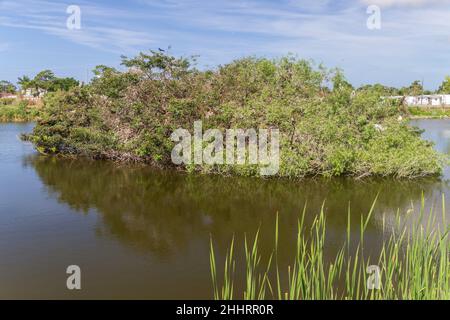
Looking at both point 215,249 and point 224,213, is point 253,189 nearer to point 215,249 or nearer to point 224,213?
point 224,213

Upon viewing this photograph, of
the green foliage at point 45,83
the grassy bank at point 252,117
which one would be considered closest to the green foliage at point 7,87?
the green foliage at point 45,83

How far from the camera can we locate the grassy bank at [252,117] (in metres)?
12.2

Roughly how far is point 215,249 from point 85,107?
11474 mm

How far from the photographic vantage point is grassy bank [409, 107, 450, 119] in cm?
4208

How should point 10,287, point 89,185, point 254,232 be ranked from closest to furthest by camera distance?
point 10,287, point 254,232, point 89,185

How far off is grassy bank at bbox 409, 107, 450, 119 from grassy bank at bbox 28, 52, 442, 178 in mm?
31033

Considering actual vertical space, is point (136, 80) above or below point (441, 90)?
below

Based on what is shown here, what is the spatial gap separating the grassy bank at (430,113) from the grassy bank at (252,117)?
31033 millimetres

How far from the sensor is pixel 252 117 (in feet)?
42.8

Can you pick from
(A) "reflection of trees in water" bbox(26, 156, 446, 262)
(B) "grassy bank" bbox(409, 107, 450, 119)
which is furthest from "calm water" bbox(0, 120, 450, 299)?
(B) "grassy bank" bbox(409, 107, 450, 119)

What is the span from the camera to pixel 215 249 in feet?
23.4

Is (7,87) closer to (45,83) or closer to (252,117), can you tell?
(45,83)

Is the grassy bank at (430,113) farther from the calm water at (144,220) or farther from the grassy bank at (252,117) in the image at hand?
the calm water at (144,220)
